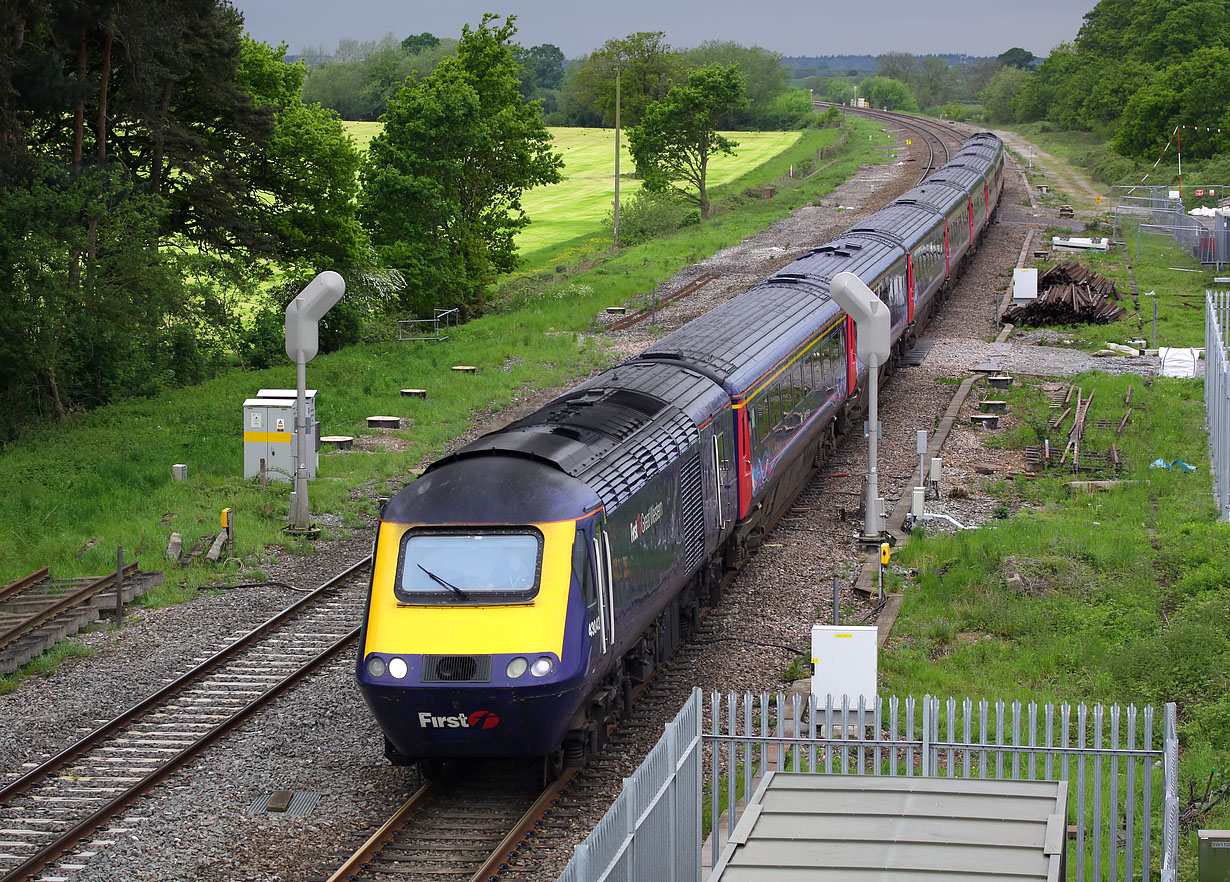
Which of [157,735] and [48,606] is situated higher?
[48,606]

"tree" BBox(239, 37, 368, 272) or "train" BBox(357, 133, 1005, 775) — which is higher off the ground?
"tree" BBox(239, 37, 368, 272)

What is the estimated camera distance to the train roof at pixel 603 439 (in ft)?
41.9

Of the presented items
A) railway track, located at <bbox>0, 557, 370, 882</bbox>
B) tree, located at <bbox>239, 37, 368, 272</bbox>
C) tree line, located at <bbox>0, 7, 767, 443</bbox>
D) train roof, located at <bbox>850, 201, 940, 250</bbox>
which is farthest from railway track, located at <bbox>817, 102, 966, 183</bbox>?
railway track, located at <bbox>0, 557, 370, 882</bbox>

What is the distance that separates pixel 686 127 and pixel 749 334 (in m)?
44.6

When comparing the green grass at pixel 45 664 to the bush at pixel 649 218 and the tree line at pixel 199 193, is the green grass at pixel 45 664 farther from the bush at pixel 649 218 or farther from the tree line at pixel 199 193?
the bush at pixel 649 218

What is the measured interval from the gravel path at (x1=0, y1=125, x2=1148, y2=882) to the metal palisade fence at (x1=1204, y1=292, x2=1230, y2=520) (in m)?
3.42

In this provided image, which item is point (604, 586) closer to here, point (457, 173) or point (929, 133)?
point (457, 173)

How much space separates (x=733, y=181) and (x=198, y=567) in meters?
68.6

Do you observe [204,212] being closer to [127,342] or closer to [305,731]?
[127,342]

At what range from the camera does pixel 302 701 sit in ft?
A: 48.6

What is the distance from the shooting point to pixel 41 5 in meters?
27.4

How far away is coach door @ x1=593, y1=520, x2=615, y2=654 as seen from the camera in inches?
481

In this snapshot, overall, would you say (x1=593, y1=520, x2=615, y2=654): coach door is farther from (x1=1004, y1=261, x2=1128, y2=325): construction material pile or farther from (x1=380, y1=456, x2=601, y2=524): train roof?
(x1=1004, y1=261, x2=1128, y2=325): construction material pile

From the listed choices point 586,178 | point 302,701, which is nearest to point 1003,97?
point 586,178
